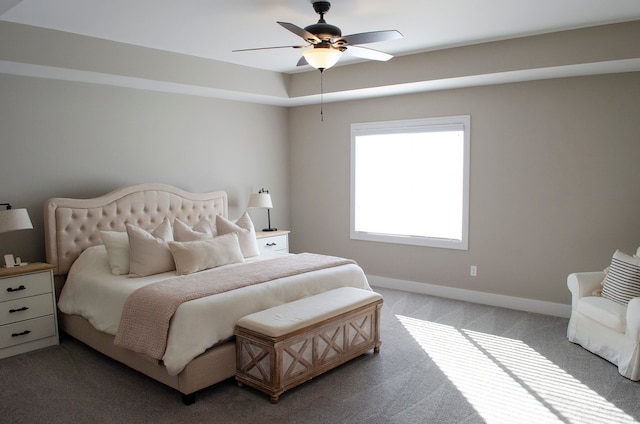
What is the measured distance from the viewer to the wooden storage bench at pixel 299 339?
3.13 m

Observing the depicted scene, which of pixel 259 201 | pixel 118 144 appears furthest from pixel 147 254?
pixel 259 201

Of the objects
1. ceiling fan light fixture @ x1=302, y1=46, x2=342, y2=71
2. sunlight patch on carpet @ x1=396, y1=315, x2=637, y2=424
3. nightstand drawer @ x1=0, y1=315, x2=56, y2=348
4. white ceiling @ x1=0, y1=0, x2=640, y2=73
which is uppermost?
white ceiling @ x1=0, y1=0, x2=640, y2=73

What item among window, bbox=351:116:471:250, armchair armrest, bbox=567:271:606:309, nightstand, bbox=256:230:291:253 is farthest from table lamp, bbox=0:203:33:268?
armchair armrest, bbox=567:271:606:309

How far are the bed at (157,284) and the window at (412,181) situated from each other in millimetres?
1569

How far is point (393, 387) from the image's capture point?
336 centimetres

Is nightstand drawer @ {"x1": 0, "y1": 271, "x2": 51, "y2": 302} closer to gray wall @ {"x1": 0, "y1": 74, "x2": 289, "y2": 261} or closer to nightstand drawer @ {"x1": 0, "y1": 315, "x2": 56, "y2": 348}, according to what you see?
nightstand drawer @ {"x1": 0, "y1": 315, "x2": 56, "y2": 348}

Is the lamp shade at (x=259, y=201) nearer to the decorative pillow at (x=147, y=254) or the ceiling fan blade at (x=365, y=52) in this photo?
the decorative pillow at (x=147, y=254)

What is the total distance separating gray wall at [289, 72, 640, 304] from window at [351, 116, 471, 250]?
0.36ft

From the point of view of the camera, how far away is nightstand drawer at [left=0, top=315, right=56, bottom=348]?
388 cm

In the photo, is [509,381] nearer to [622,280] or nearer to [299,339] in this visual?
[622,280]

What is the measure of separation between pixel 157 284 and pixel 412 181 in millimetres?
3344

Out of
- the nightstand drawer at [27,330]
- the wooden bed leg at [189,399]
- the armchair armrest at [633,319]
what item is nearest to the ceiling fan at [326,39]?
the wooden bed leg at [189,399]

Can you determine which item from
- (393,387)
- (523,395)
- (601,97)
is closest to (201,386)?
(393,387)

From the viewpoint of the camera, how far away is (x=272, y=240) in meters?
5.99
